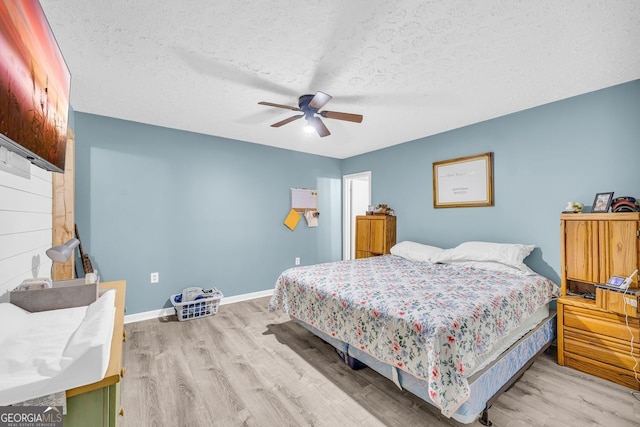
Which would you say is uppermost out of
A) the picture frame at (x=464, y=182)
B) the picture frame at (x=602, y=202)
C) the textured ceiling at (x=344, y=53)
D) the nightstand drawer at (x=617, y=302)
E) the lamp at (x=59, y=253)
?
the textured ceiling at (x=344, y=53)

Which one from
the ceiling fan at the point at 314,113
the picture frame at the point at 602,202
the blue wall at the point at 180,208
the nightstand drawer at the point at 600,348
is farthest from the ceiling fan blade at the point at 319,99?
the nightstand drawer at the point at 600,348

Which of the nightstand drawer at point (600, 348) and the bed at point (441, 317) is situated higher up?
the bed at point (441, 317)

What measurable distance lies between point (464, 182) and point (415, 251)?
41.6 inches

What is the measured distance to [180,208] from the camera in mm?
3500

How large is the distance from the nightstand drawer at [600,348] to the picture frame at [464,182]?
147 cm

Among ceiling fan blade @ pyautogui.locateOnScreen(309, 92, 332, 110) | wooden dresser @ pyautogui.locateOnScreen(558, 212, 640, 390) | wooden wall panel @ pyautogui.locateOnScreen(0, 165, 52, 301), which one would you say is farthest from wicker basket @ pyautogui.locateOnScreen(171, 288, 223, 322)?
wooden dresser @ pyautogui.locateOnScreen(558, 212, 640, 390)

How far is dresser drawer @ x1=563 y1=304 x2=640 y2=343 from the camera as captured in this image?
6.54 feet

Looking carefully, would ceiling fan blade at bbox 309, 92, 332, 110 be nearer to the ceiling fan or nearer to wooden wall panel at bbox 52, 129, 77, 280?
the ceiling fan

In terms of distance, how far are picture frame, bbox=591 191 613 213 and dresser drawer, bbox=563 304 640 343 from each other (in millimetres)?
839

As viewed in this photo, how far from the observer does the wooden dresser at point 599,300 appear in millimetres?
2004

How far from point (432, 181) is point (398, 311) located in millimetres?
2519

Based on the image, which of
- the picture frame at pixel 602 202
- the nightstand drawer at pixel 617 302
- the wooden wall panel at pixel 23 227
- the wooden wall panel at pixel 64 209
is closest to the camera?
the wooden wall panel at pixel 23 227

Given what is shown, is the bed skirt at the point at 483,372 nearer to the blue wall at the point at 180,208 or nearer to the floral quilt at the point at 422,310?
the floral quilt at the point at 422,310

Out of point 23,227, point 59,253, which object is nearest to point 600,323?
point 59,253
